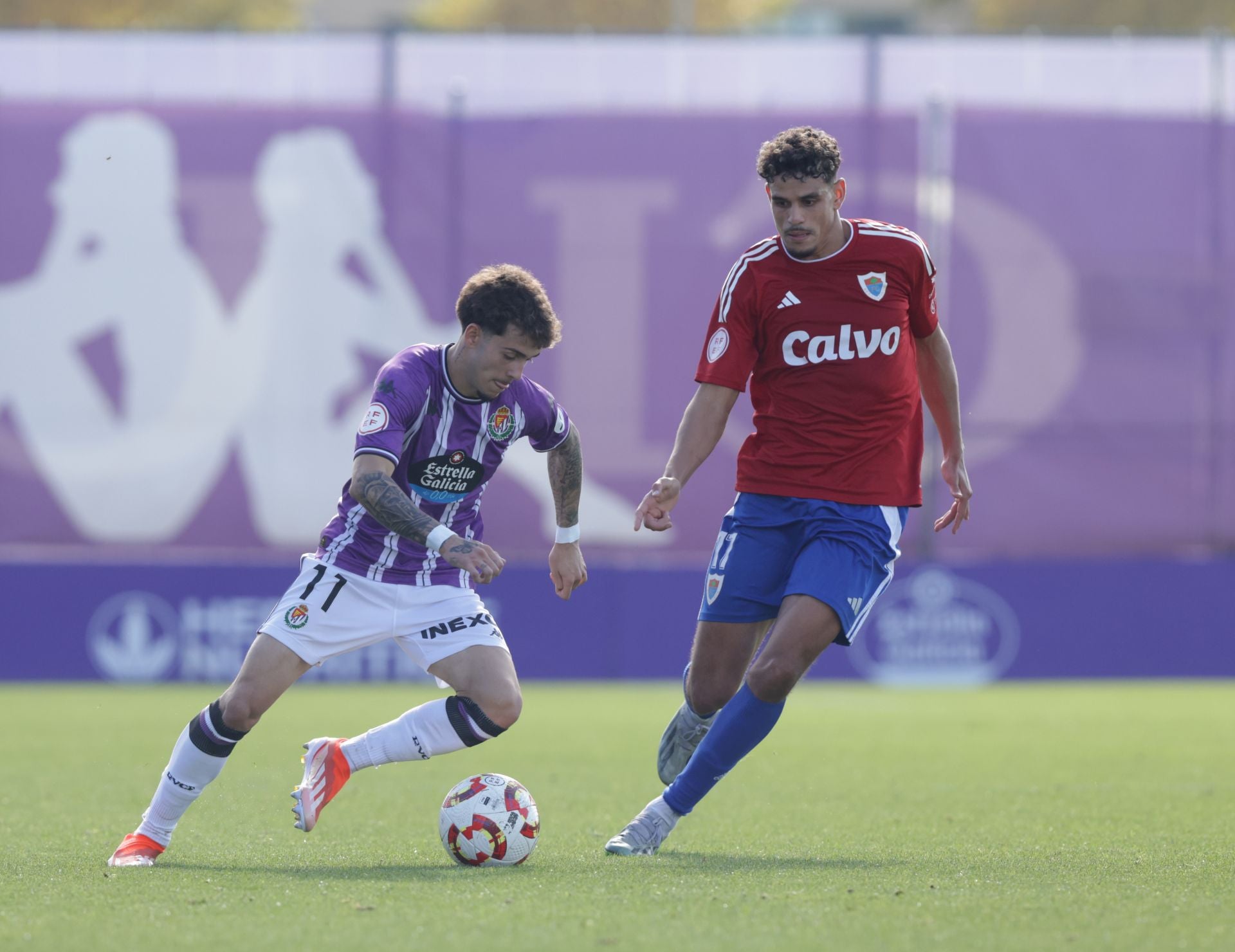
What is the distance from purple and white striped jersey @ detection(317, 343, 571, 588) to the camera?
5715 mm

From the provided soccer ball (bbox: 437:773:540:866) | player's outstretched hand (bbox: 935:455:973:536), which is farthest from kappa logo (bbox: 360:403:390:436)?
player's outstretched hand (bbox: 935:455:973:536)

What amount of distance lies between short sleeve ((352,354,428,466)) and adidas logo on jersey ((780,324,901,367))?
1300mm

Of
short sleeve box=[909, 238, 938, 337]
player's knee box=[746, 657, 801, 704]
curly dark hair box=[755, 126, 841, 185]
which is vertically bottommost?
player's knee box=[746, 657, 801, 704]

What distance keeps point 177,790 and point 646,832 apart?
1.56m

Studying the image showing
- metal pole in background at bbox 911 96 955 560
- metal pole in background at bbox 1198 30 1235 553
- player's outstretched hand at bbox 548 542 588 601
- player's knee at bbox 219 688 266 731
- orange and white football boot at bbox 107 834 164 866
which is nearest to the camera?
orange and white football boot at bbox 107 834 164 866

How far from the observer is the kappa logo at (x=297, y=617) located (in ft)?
18.6

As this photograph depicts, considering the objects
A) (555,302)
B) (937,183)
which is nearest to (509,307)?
(555,302)

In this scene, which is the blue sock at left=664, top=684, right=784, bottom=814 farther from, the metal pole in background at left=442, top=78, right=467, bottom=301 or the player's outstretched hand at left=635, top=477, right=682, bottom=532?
the metal pole in background at left=442, top=78, right=467, bottom=301

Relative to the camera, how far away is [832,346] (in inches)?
234

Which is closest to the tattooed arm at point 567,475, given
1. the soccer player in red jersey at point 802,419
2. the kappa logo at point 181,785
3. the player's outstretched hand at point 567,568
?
the player's outstretched hand at point 567,568

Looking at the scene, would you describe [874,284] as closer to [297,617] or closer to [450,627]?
[450,627]

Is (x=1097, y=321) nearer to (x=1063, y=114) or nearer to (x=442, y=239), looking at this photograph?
(x=1063, y=114)

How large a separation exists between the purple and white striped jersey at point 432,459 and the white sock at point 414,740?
47 centimetres

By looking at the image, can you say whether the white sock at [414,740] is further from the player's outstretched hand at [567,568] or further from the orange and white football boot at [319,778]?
the player's outstretched hand at [567,568]
